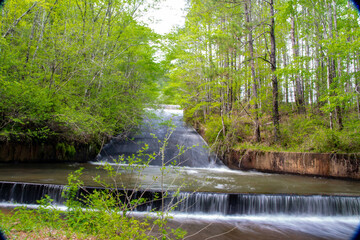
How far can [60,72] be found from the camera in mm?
9922

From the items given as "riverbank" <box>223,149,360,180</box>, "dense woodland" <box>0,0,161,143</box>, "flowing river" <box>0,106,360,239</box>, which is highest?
"dense woodland" <box>0,0,161,143</box>

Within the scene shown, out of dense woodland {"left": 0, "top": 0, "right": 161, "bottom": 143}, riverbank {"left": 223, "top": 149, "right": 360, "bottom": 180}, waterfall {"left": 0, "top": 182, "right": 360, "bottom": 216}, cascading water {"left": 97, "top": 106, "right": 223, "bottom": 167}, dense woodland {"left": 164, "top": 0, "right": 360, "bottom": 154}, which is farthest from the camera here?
cascading water {"left": 97, "top": 106, "right": 223, "bottom": 167}

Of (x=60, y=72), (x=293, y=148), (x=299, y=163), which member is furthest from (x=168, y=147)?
(x=299, y=163)

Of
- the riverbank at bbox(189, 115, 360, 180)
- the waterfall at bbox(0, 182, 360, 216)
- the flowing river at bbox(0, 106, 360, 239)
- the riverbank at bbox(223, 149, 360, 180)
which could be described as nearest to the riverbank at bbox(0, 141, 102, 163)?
the flowing river at bbox(0, 106, 360, 239)

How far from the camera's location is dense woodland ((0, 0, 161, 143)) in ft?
26.1

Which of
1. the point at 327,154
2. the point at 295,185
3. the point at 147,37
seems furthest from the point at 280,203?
the point at 147,37

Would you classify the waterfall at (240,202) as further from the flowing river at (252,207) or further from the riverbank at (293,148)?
the riverbank at (293,148)

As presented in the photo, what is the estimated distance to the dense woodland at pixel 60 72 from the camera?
7953 millimetres

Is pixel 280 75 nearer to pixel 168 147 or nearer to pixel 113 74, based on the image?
pixel 113 74

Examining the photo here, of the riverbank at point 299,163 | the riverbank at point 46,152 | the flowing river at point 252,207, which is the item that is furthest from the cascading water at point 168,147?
the flowing river at point 252,207

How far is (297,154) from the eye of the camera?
952 centimetres

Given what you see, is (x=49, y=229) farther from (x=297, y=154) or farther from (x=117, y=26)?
(x=117, y=26)

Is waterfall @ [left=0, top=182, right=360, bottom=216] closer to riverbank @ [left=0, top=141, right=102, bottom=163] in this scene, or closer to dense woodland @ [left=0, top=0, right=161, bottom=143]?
dense woodland @ [left=0, top=0, right=161, bottom=143]

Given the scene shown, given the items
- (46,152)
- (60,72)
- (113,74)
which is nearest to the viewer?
(60,72)
